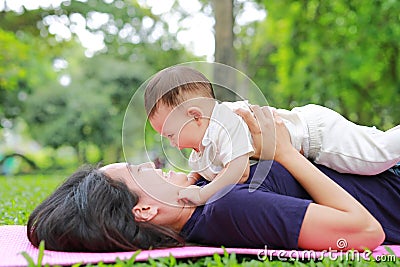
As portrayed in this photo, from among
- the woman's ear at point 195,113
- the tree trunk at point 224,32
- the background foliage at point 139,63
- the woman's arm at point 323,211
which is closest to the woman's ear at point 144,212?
the woman's ear at point 195,113

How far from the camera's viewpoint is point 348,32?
1211cm

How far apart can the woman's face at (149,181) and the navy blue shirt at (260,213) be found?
0.43 ft

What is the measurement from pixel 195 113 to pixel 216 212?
16.5 inches

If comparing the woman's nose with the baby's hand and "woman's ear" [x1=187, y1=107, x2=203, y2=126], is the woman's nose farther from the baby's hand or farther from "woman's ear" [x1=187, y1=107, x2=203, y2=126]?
"woman's ear" [x1=187, y1=107, x2=203, y2=126]

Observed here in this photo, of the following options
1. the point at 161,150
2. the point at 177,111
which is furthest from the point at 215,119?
the point at 161,150

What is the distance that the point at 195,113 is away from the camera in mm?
2361

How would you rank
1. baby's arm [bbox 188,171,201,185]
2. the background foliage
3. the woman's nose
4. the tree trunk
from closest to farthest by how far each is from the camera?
the woman's nose, baby's arm [bbox 188,171,201,185], the tree trunk, the background foliage

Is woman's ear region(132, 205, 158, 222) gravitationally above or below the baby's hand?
below

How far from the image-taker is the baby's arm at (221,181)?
2324 mm

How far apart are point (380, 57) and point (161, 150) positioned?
1044cm

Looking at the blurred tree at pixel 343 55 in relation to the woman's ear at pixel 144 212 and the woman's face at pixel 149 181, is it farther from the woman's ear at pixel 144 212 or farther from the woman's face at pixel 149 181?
the woman's ear at pixel 144 212

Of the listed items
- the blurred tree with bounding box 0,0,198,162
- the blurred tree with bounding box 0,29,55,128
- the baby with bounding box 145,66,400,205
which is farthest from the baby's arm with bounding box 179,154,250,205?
the blurred tree with bounding box 0,0,198,162

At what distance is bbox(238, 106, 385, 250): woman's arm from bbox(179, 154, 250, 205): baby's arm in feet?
0.44

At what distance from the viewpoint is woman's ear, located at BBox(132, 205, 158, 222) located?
2.30 metres
